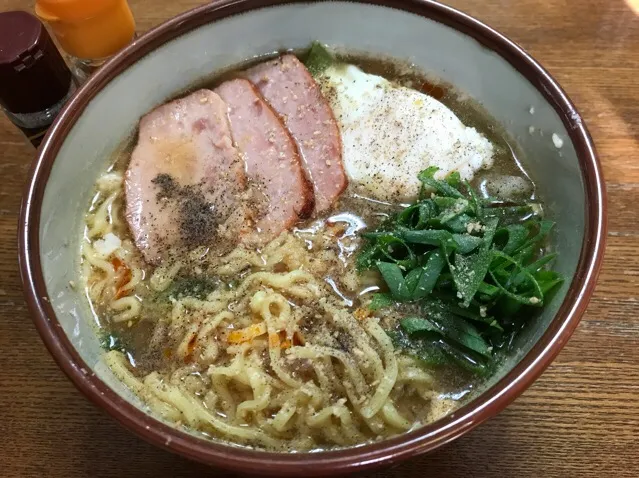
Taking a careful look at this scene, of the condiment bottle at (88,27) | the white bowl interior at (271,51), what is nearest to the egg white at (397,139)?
the white bowl interior at (271,51)

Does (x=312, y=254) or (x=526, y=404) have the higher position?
(x=312, y=254)

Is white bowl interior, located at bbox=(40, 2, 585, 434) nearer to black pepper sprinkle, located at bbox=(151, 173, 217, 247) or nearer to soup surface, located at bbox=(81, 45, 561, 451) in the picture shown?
soup surface, located at bbox=(81, 45, 561, 451)

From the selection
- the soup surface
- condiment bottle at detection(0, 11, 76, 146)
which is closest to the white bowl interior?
the soup surface

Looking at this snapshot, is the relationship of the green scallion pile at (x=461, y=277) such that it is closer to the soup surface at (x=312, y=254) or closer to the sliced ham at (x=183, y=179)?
the soup surface at (x=312, y=254)

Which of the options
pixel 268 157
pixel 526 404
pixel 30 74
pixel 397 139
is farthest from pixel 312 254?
pixel 30 74

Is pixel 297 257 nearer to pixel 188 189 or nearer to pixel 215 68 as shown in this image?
pixel 188 189

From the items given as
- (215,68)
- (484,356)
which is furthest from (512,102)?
(215,68)

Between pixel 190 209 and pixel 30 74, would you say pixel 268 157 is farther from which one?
pixel 30 74
